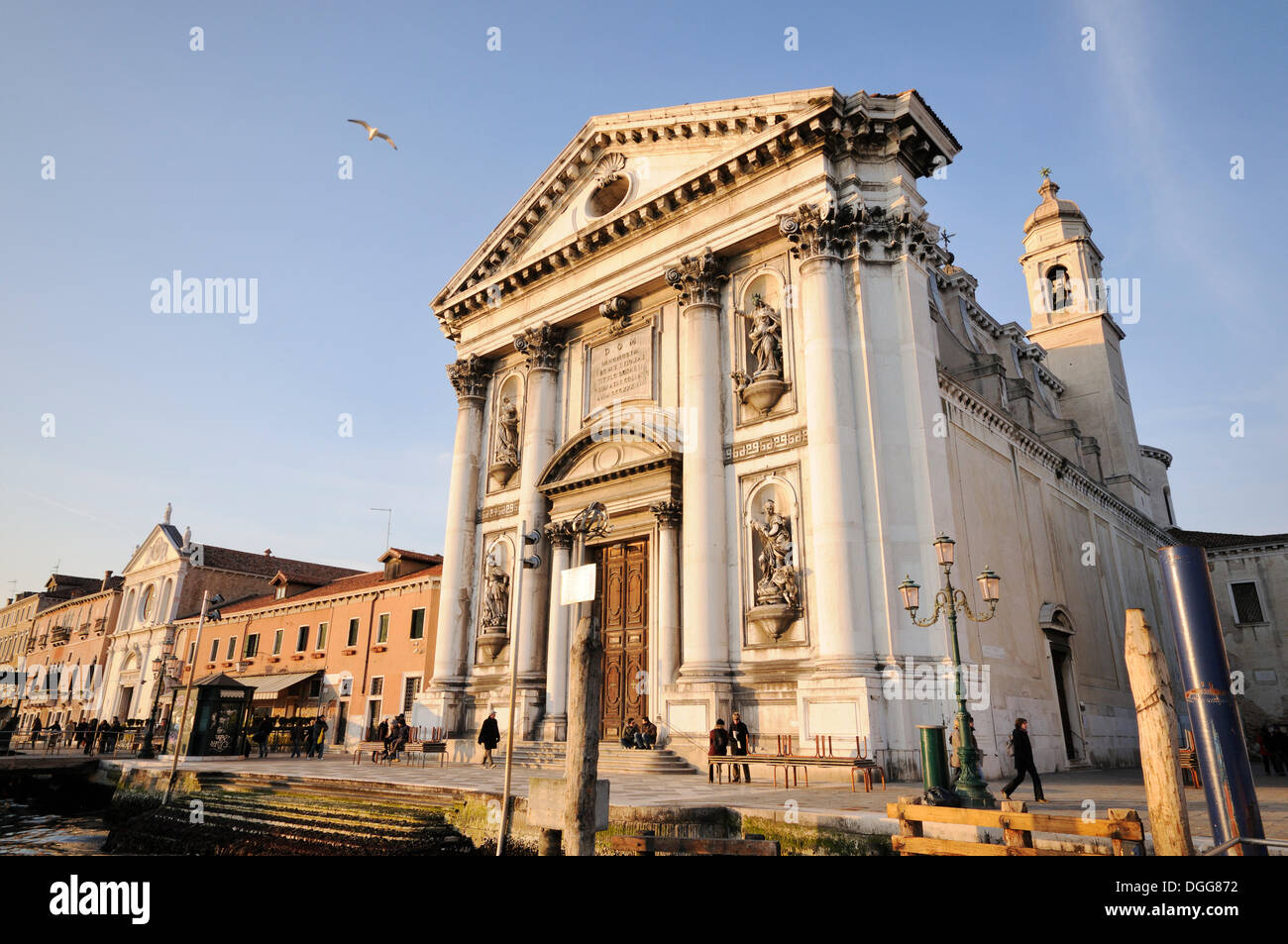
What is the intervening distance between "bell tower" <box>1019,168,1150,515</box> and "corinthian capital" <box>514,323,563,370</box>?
22.1 metres

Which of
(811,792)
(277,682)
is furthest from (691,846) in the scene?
(277,682)

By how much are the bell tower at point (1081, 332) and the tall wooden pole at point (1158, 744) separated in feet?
95.3

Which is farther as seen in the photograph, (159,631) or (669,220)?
(159,631)

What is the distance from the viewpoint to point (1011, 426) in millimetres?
20688

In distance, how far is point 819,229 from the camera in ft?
55.4

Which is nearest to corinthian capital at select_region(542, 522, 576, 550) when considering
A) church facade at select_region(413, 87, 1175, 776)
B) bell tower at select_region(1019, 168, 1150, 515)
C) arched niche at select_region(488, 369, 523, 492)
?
church facade at select_region(413, 87, 1175, 776)

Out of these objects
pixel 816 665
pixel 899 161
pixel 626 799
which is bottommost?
pixel 626 799

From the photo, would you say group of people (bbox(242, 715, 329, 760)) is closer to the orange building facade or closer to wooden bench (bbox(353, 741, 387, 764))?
wooden bench (bbox(353, 741, 387, 764))

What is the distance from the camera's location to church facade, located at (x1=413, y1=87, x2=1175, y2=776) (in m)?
15.4

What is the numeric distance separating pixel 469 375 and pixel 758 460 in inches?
429
